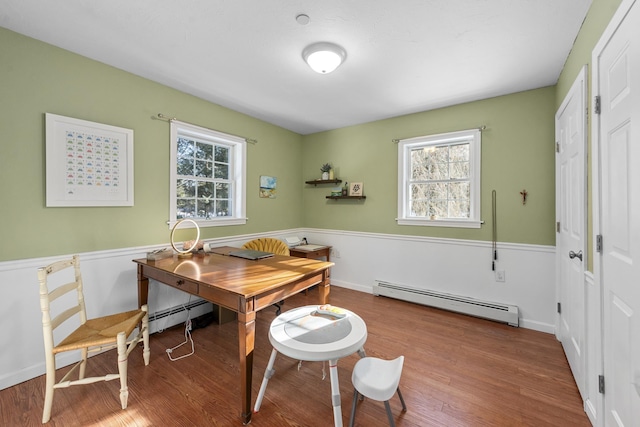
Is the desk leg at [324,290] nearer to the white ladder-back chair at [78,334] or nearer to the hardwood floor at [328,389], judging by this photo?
the hardwood floor at [328,389]

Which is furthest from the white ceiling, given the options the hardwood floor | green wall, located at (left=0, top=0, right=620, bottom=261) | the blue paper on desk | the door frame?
the hardwood floor

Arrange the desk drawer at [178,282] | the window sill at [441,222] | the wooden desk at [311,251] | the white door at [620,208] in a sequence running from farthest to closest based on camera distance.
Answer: the wooden desk at [311,251]
the window sill at [441,222]
the desk drawer at [178,282]
the white door at [620,208]

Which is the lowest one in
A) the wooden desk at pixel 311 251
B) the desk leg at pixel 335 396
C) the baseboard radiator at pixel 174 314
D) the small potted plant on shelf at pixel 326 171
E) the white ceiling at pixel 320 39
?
the baseboard radiator at pixel 174 314

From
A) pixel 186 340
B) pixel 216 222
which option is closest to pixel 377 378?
pixel 186 340

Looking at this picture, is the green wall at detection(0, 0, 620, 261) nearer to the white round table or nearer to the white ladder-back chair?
the white ladder-back chair

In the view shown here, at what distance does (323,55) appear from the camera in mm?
1963

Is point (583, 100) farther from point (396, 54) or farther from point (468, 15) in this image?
point (396, 54)

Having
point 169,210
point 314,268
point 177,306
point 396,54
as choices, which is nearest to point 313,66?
point 396,54

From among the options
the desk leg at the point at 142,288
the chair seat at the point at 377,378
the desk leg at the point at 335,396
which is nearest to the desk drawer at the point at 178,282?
the desk leg at the point at 142,288

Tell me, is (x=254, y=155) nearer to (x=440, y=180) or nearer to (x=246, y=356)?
(x=440, y=180)

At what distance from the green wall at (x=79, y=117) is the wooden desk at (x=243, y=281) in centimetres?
51

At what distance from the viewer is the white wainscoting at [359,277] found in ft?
6.03

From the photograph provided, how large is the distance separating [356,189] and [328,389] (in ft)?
8.75

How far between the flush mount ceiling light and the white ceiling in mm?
52
